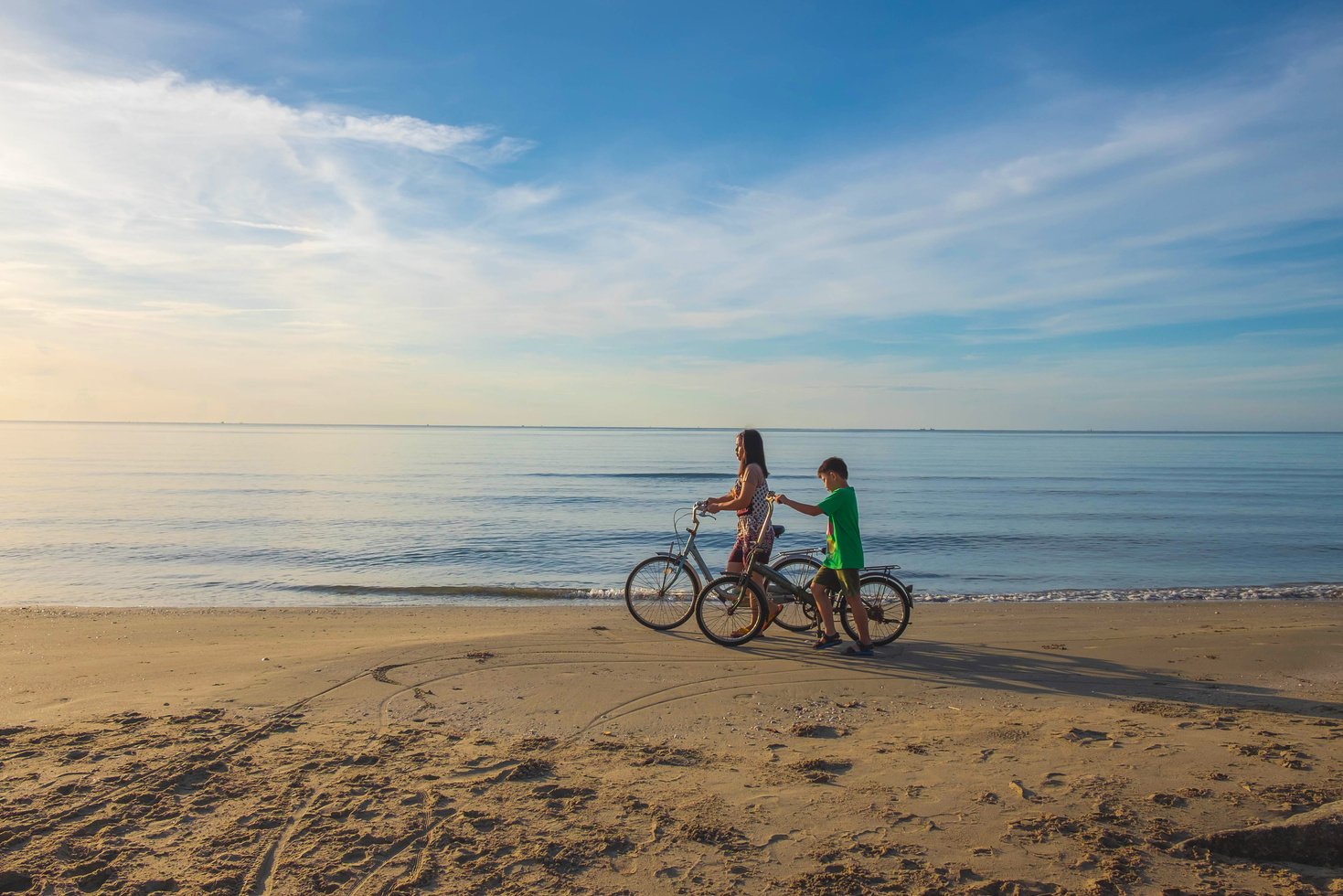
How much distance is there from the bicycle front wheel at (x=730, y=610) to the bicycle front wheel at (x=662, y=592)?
1.41 ft

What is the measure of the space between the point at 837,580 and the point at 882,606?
694 mm

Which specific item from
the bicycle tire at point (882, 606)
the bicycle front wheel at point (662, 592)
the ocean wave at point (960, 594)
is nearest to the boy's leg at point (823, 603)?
the bicycle tire at point (882, 606)

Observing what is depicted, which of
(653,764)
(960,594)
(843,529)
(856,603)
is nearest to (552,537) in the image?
(960,594)

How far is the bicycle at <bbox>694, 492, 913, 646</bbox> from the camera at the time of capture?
8.38 metres

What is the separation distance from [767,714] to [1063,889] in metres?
2.88

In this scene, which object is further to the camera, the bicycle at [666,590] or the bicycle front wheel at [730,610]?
the bicycle at [666,590]

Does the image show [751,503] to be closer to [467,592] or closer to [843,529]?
[843,529]

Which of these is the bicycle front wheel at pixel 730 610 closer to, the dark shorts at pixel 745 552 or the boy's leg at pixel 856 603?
the dark shorts at pixel 745 552

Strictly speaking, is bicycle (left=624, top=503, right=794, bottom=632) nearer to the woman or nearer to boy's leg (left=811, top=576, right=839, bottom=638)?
the woman

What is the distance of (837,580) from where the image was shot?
8.15m

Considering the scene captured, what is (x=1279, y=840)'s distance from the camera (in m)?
3.70

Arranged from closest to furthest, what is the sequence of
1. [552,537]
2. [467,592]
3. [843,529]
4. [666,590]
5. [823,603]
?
1. [843,529]
2. [823,603]
3. [666,590]
4. [467,592]
5. [552,537]

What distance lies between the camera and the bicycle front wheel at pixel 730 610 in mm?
8398

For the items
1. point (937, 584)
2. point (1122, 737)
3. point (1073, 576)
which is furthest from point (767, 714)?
point (1073, 576)
